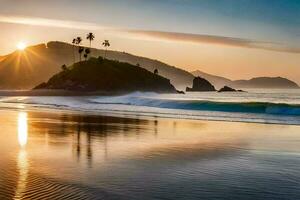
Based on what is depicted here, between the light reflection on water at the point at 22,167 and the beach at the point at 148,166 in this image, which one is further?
the beach at the point at 148,166

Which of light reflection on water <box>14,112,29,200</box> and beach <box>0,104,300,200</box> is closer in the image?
light reflection on water <box>14,112,29,200</box>

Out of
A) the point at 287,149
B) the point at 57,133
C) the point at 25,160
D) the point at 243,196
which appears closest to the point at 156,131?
the point at 57,133

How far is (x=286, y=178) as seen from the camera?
13.8 metres

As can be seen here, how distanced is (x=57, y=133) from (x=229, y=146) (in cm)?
975

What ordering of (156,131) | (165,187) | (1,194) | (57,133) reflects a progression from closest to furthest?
(1,194) < (165,187) < (57,133) < (156,131)

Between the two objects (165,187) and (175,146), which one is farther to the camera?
(175,146)

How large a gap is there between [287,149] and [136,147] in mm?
6487

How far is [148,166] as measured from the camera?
15531mm

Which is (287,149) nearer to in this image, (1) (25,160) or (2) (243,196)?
(2) (243,196)

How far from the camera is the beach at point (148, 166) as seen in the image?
38.7 ft

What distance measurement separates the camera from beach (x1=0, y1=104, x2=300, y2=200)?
11789mm

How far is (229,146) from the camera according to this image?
2106cm

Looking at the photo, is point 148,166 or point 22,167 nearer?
point 22,167

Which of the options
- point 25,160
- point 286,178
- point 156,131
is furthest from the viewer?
point 156,131
